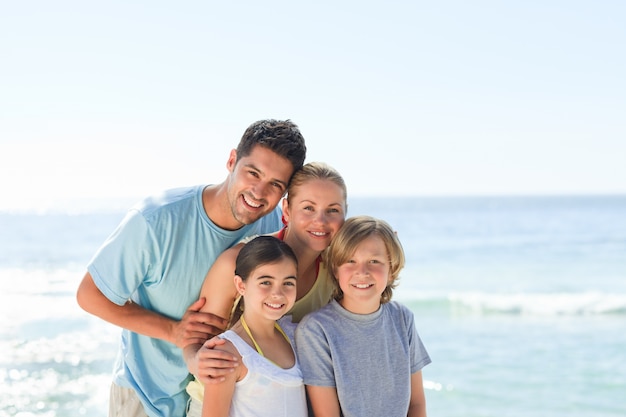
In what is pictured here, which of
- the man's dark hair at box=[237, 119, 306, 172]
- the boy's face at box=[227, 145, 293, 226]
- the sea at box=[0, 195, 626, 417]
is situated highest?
the man's dark hair at box=[237, 119, 306, 172]

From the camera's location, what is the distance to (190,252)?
10.2 ft

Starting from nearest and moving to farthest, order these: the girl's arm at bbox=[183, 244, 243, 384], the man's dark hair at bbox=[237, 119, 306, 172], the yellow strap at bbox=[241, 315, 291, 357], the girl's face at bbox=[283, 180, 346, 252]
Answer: the yellow strap at bbox=[241, 315, 291, 357]
the girl's arm at bbox=[183, 244, 243, 384]
the girl's face at bbox=[283, 180, 346, 252]
the man's dark hair at bbox=[237, 119, 306, 172]

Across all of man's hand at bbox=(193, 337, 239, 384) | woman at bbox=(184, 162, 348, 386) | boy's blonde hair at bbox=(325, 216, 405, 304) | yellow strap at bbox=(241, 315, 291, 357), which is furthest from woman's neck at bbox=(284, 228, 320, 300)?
man's hand at bbox=(193, 337, 239, 384)

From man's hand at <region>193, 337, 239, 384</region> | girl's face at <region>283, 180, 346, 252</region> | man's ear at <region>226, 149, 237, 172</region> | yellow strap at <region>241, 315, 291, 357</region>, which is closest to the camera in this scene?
man's hand at <region>193, 337, 239, 384</region>

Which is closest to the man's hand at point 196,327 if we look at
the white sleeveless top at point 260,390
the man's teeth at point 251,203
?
the white sleeveless top at point 260,390

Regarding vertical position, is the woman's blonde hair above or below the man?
above

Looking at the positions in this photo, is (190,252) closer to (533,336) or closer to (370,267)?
(370,267)

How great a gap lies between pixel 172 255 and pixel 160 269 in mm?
87

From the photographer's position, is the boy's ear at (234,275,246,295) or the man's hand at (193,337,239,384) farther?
the boy's ear at (234,275,246,295)

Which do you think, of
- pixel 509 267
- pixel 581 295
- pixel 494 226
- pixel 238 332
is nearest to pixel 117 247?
pixel 238 332

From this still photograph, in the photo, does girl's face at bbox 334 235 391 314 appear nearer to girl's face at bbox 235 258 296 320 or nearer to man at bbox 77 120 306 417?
girl's face at bbox 235 258 296 320

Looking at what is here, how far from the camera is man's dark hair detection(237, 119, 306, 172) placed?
311 cm

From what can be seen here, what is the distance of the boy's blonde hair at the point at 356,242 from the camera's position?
9.57ft

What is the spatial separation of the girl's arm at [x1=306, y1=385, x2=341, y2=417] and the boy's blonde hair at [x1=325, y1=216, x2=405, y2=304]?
0.42m
